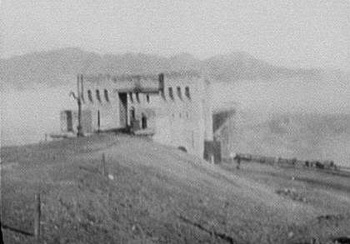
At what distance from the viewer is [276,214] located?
21.8 metres

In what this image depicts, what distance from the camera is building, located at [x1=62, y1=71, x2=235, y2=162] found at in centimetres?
4556

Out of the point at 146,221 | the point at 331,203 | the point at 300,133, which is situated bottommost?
the point at 300,133

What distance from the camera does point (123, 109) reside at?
47906 mm

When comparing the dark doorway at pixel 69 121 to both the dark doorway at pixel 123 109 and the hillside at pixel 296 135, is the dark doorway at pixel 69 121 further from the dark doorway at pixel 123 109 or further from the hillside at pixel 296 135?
the hillside at pixel 296 135

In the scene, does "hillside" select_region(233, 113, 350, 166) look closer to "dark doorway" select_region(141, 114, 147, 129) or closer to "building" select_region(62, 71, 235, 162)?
"building" select_region(62, 71, 235, 162)

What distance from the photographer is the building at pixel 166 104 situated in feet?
149

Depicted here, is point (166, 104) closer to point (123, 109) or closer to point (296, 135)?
point (123, 109)

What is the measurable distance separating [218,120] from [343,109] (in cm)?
9381

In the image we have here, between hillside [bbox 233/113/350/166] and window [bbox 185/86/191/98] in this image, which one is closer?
window [bbox 185/86/191/98]

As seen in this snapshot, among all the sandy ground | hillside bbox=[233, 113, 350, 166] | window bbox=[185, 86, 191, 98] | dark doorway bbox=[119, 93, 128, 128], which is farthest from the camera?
hillside bbox=[233, 113, 350, 166]

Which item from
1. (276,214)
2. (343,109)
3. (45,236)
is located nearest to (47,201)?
(45,236)

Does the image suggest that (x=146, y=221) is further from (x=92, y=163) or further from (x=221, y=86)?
(x=221, y=86)

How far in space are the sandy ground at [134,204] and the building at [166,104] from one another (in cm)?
1688

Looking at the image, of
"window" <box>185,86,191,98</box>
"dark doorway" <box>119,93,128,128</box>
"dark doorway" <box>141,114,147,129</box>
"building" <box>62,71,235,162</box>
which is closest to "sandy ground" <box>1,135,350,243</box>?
"dark doorway" <box>141,114,147,129</box>
